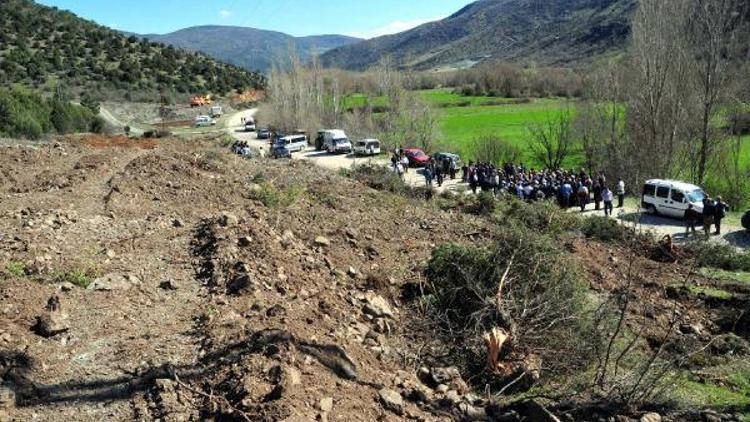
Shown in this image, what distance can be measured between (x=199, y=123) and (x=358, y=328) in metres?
67.9

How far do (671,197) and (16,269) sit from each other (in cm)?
2100

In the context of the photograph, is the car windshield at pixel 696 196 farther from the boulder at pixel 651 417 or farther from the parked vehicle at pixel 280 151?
the parked vehicle at pixel 280 151

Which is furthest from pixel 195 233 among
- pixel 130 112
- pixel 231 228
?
pixel 130 112

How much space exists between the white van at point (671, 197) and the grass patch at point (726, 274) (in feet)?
19.2

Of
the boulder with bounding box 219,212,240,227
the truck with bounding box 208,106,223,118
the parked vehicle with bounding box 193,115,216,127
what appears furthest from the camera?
the truck with bounding box 208,106,223,118

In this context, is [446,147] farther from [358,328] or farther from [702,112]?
[358,328]

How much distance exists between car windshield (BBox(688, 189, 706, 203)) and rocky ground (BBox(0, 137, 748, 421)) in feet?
22.8

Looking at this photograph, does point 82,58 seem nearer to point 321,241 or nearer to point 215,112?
point 215,112

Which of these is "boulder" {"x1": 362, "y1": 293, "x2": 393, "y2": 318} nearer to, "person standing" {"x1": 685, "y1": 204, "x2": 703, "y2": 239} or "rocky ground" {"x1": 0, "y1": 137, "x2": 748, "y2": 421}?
"rocky ground" {"x1": 0, "y1": 137, "x2": 748, "y2": 421}

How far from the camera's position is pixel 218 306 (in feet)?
29.5

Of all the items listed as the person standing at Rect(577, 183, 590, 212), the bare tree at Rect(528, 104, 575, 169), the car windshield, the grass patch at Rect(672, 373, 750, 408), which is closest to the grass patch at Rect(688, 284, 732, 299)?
the grass patch at Rect(672, 373, 750, 408)

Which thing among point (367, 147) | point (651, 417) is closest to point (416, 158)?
point (367, 147)

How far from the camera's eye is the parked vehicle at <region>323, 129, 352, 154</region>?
45719 millimetres

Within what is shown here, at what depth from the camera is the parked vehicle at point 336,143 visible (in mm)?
45719
